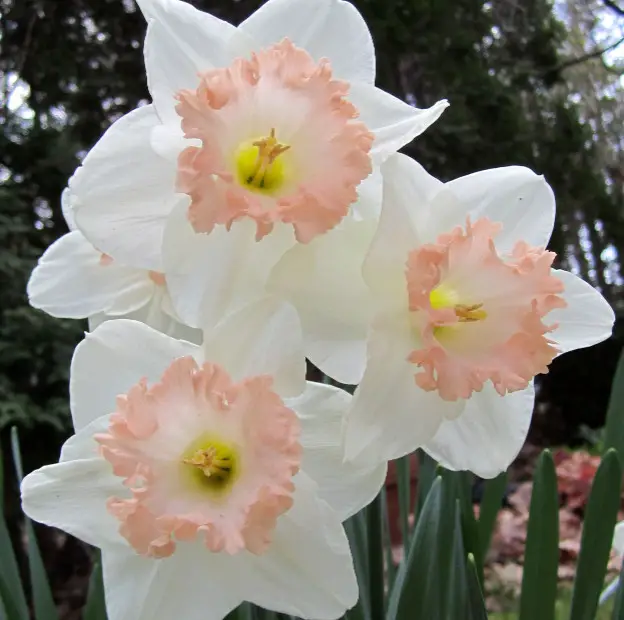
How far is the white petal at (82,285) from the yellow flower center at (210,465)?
0.47 feet

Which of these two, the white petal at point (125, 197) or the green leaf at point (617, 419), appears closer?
the white petal at point (125, 197)

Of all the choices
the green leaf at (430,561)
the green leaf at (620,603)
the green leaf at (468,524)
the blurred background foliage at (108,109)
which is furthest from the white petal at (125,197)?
the blurred background foliage at (108,109)

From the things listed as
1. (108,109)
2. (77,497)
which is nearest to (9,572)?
(77,497)

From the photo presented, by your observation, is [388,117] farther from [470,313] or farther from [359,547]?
[359,547]

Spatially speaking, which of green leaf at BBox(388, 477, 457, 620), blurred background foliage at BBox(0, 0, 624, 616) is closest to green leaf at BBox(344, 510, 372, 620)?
green leaf at BBox(388, 477, 457, 620)

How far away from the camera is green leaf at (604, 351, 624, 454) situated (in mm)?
803

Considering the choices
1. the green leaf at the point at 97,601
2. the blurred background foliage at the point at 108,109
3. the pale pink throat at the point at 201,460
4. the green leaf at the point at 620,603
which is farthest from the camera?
the blurred background foliage at the point at 108,109

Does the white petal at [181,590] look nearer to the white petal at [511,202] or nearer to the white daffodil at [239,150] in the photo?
the white daffodil at [239,150]

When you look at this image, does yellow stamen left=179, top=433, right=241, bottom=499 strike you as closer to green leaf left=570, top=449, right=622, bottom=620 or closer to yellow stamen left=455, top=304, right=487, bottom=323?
yellow stamen left=455, top=304, right=487, bottom=323

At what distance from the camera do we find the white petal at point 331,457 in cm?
49

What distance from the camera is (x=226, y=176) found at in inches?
18.0

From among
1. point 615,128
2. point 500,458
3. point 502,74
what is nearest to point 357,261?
point 500,458

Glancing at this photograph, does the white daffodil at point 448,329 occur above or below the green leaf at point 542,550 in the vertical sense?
above

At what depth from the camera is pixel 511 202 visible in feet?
1.77
